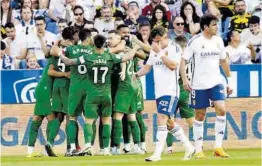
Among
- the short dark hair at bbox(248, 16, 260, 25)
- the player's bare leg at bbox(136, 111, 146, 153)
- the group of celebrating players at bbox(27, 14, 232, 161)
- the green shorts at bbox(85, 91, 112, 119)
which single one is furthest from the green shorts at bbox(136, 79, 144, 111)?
the short dark hair at bbox(248, 16, 260, 25)

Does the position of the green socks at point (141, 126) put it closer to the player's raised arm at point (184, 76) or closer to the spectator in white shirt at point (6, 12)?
the player's raised arm at point (184, 76)

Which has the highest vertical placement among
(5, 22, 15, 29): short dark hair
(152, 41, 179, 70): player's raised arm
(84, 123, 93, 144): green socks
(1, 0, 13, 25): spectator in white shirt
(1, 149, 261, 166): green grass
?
(1, 0, 13, 25): spectator in white shirt

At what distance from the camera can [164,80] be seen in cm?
1848

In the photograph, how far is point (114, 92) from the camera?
21250mm

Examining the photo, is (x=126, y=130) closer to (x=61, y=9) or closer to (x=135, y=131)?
(x=135, y=131)

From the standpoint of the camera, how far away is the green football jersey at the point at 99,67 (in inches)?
789

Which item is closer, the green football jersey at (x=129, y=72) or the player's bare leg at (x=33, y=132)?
the green football jersey at (x=129, y=72)

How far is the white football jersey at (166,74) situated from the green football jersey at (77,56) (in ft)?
6.72

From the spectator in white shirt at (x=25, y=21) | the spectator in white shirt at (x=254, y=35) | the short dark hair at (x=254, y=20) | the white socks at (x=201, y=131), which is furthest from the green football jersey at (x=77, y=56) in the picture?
the short dark hair at (x=254, y=20)

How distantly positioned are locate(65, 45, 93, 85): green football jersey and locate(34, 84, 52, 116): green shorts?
743 millimetres

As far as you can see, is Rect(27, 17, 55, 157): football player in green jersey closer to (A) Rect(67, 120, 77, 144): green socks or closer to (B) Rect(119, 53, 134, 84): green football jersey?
(A) Rect(67, 120, 77, 144): green socks

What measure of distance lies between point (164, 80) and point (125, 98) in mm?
2688

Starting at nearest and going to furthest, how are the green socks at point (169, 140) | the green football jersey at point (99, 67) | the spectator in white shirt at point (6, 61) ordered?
the green football jersey at point (99, 67), the green socks at point (169, 140), the spectator in white shirt at point (6, 61)

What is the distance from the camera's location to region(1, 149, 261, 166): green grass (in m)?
17.9
